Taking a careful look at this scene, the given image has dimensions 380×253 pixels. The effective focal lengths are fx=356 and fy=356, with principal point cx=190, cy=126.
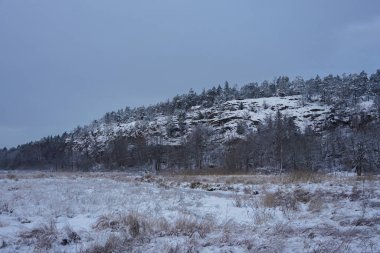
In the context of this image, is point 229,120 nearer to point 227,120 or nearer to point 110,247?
point 227,120

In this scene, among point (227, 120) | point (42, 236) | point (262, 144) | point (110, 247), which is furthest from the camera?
point (227, 120)

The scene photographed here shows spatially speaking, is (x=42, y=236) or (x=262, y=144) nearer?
(x=42, y=236)

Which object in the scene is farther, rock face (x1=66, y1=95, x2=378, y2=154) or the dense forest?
rock face (x1=66, y1=95, x2=378, y2=154)

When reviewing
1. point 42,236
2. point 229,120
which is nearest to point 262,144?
point 229,120

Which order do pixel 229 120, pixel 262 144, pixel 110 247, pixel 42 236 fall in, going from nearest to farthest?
pixel 110 247 → pixel 42 236 → pixel 262 144 → pixel 229 120

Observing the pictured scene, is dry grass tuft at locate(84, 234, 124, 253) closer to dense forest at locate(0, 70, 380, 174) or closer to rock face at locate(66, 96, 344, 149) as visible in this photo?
dense forest at locate(0, 70, 380, 174)

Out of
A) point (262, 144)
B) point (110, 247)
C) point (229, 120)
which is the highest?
point (229, 120)

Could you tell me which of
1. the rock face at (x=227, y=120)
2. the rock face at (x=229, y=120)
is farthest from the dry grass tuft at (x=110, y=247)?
the rock face at (x=227, y=120)

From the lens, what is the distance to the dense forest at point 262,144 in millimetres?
87250

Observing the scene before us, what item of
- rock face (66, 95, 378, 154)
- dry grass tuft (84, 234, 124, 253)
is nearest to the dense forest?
rock face (66, 95, 378, 154)

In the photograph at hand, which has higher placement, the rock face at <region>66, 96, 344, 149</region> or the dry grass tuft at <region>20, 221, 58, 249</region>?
the rock face at <region>66, 96, 344, 149</region>

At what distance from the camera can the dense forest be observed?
87.2 meters

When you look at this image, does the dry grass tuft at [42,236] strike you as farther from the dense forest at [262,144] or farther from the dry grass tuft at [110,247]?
the dense forest at [262,144]

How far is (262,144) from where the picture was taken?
97.4 metres
